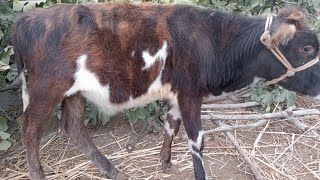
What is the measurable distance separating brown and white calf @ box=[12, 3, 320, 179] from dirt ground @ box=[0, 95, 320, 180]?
48 centimetres

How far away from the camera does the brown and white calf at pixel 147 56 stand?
10.9 feet

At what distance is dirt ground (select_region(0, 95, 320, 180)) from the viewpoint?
161 inches

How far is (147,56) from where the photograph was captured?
136 inches

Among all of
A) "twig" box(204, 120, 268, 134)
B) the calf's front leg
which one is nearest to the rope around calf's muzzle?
the calf's front leg

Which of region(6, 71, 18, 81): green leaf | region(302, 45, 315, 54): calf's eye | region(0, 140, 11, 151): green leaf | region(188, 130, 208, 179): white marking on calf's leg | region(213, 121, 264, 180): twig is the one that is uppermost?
region(302, 45, 315, 54): calf's eye

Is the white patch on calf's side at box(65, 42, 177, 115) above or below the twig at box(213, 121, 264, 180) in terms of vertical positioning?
above

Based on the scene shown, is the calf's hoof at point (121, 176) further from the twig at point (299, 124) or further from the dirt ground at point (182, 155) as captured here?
the twig at point (299, 124)

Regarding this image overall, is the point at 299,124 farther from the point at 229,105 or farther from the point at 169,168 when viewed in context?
the point at 169,168

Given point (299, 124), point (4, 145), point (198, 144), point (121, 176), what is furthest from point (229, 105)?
point (4, 145)

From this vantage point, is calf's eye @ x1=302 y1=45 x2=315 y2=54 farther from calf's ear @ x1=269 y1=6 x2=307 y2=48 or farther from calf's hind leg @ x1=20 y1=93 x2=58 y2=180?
calf's hind leg @ x1=20 y1=93 x2=58 y2=180

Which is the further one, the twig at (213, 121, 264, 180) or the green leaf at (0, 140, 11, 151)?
the twig at (213, 121, 264, 180)

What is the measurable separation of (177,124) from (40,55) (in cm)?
124

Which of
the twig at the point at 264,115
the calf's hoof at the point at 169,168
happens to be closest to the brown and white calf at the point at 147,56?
the calf's hoof at the point at 169,168

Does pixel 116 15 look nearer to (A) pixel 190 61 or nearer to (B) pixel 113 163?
(A) pixel 190 61
